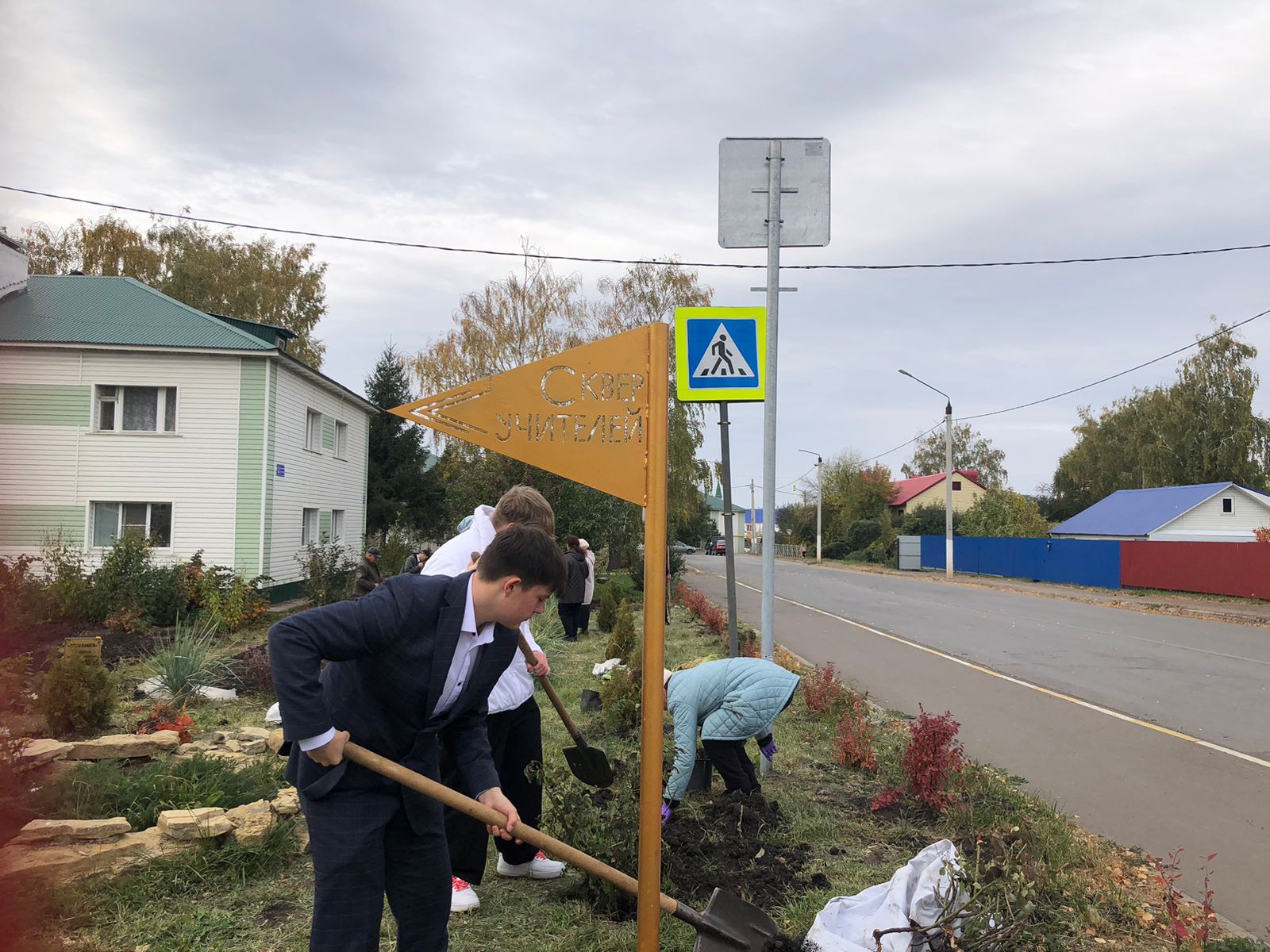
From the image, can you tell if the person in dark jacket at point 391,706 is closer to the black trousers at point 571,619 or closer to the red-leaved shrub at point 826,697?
the red-leaved shrub at point 826,697

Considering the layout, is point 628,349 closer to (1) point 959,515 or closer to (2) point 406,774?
(2) point 406,774

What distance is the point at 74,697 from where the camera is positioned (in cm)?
632

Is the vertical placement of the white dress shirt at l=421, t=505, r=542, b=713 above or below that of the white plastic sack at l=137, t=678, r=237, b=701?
above

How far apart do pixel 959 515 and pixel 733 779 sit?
52.1m

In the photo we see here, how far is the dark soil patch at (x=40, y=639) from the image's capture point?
3.02ft

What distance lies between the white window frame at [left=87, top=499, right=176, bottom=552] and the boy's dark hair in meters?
17.0

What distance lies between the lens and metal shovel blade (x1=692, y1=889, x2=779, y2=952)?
3.05 metres

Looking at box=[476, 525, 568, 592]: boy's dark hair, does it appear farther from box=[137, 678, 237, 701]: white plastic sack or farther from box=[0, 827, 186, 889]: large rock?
box=[137, 678, 237, 701]: white plastic sack

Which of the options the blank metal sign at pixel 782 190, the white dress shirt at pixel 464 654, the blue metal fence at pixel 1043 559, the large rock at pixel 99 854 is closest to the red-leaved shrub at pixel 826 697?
the blank metal sign at pixel 782 190

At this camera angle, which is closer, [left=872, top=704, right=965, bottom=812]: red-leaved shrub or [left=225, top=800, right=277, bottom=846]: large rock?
[left=225, top=800, right=277, bottom=846]: large rock

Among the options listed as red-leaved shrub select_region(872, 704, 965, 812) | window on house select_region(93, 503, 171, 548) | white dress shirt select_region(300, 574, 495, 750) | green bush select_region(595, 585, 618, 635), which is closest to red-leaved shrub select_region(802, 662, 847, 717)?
red-leaved shrub select_region(872, 704, 965, 812)

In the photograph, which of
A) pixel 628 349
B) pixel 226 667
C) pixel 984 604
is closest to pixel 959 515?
pixel 984 604

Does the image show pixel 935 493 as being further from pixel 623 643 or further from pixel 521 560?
pixel 521 560

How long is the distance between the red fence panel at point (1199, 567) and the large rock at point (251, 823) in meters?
25.2
